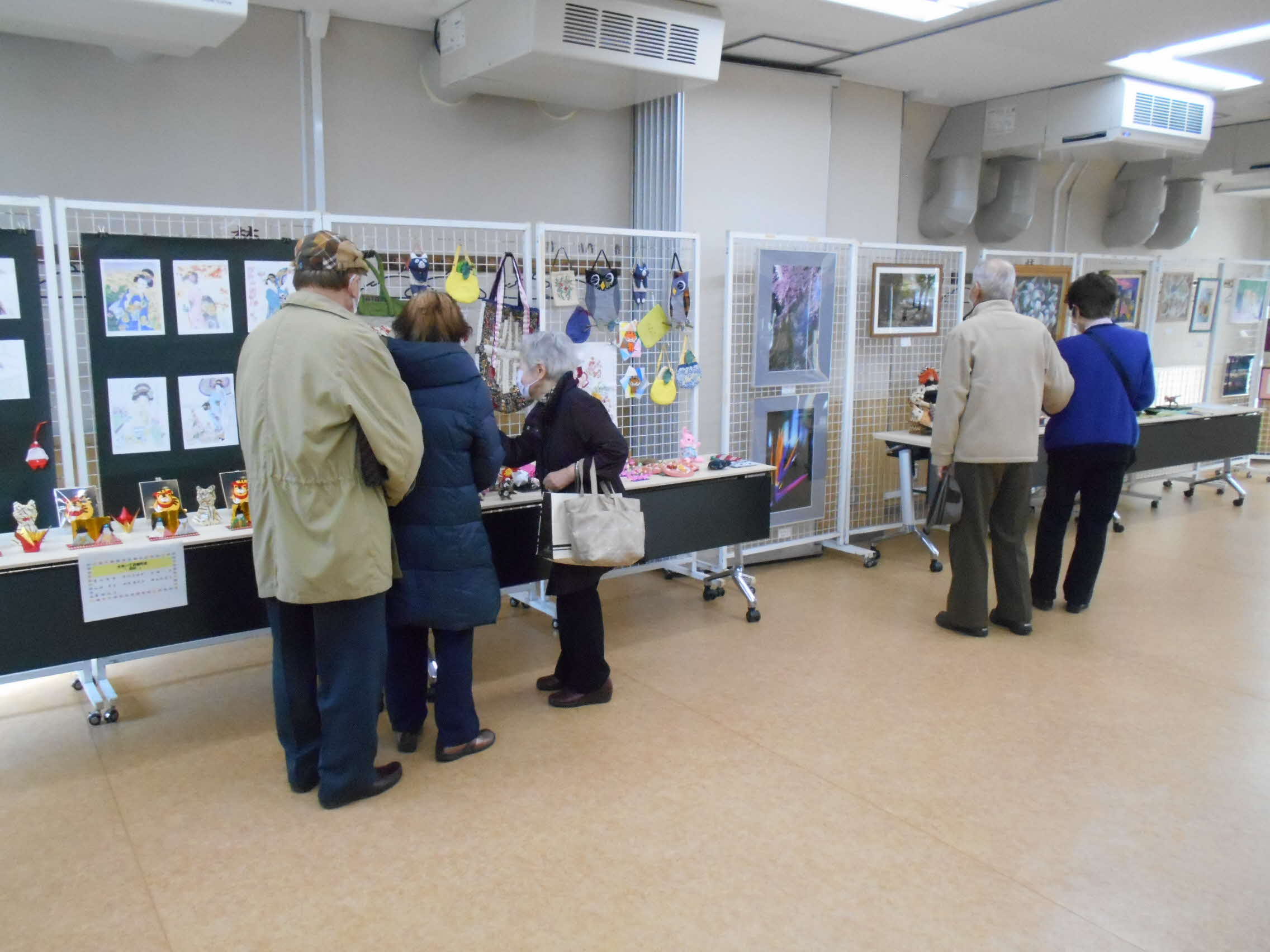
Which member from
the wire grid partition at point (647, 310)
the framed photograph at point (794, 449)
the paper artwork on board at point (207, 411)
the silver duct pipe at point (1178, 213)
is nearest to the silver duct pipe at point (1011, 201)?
the silver duct pipe at point (1178, 213)

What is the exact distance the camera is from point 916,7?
169 inches

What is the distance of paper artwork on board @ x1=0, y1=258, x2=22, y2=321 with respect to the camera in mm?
3008

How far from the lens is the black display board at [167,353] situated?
126 inches

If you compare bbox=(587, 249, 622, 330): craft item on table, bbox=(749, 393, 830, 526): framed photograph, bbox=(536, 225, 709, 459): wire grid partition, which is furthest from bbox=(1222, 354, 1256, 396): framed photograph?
bbox=(587, 249, 622, 330): craft item on table

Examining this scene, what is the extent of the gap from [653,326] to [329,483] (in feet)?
7.34

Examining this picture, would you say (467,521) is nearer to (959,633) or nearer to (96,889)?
(96,889)

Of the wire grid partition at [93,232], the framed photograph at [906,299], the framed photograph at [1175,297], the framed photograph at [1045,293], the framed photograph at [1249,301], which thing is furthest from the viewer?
Answer: the framed photograph at [1249,301]

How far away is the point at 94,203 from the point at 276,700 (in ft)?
5.72

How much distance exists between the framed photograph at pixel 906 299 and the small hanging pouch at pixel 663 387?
1.70 metres

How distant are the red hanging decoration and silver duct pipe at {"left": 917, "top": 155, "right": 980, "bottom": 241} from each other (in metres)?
5.50

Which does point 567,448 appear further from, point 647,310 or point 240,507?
point 647,310

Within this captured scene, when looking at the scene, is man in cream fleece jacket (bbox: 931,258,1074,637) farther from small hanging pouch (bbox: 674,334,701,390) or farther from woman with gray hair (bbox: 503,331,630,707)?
woman with gray hair (bbox: 503,331,630,707)

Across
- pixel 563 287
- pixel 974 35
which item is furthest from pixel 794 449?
pixel 974 35

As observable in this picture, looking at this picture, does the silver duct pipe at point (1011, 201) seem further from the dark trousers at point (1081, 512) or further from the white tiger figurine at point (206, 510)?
the white tiger figurine at point (206, 510)
